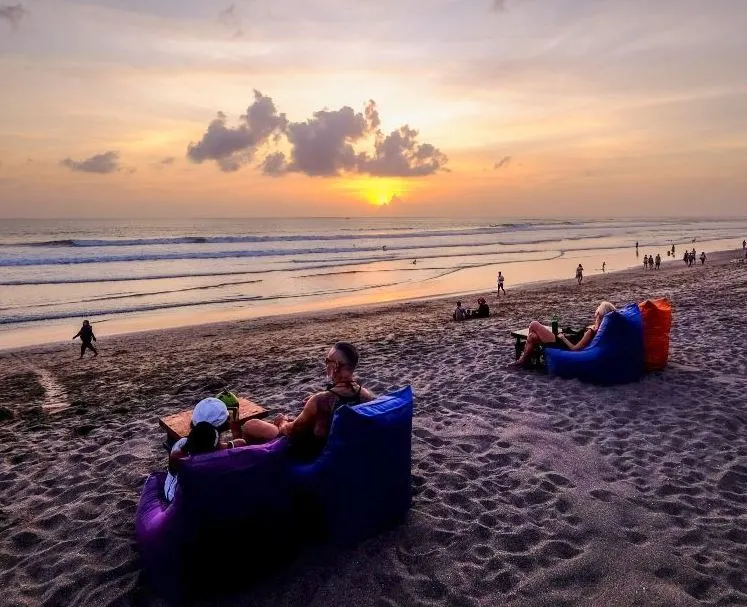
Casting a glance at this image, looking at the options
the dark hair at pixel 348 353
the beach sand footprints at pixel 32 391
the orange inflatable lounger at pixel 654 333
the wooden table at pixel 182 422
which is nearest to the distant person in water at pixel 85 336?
the beach sand footprints at pixel 32 391

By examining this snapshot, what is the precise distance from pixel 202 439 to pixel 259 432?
3.39 ft

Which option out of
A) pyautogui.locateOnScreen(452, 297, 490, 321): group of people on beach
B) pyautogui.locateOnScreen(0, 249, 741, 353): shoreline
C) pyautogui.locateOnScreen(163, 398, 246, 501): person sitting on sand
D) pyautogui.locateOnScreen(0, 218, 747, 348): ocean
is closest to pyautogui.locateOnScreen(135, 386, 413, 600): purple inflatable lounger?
pyautogui.locateOnScreen(163, 398, 246, 501): person sitting on sand

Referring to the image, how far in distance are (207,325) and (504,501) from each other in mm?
14690

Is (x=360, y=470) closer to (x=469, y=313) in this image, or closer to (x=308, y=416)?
(x=308, y=416)

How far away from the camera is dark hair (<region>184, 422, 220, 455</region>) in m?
3.71

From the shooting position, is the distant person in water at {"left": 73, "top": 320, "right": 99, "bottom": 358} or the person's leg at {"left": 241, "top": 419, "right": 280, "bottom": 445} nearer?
the person's leg at {"left": 241, "top": 419, "right": 280, "bottom": 445}

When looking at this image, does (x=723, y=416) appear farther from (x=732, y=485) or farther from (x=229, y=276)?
(x=229, y=276)

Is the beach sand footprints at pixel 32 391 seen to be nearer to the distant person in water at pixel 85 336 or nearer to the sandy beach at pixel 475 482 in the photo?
the sandy beach at pixel 475 482

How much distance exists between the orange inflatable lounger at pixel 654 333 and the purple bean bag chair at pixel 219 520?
6.51 meters

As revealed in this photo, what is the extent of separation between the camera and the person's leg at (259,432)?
15.4ft

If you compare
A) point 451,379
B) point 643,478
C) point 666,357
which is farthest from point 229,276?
point 643,478

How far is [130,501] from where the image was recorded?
16.4ft

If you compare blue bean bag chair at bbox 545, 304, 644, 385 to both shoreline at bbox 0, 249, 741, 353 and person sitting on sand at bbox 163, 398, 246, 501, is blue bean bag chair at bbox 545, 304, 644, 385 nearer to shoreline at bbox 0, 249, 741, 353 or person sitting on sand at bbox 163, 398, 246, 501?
person sitting on sand at bbox 163, 398, 246, 501

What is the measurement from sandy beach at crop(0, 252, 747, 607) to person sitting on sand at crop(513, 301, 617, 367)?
0.37 meters
